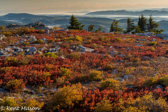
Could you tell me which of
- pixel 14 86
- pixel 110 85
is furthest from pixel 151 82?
pixel 14 86

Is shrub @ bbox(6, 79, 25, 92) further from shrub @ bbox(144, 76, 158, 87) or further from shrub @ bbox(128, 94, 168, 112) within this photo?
shrub @ bbox(144, 76, 158, 87)

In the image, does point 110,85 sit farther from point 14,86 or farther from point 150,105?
point 14,86

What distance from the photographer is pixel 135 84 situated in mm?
6504

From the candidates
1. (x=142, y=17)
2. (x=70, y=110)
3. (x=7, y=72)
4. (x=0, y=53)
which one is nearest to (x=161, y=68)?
(x=70, y=110)

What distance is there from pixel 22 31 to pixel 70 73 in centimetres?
1903

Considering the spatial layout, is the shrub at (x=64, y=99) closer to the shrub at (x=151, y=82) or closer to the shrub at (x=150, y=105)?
the shrub at (x=150, y=105)

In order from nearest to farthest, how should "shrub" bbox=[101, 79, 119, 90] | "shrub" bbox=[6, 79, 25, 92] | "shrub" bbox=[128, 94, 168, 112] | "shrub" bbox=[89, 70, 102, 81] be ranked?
"shrub" bbox=[128, 94, 168, 112] → "shrub" bbox=[6, 79, 25, 92] → "shrub" bbox=[101, 79, 119, 90] → "shrub" bbox=[89, 70, 102, 81]

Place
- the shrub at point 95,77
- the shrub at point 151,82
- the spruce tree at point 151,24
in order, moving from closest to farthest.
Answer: the shrub at point 151,82 < the shrub at point 95,77 < the spruce tree at point 151,24

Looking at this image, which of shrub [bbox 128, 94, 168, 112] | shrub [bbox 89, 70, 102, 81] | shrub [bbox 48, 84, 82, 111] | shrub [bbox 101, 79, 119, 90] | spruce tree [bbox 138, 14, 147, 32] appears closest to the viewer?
shrub [bbox 128, 94, 168, 112]

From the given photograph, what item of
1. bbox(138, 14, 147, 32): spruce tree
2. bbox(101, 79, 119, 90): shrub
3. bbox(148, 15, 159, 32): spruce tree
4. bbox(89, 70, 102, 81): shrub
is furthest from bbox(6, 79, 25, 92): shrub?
bbox(148, 15, 159, 32): spruce tree

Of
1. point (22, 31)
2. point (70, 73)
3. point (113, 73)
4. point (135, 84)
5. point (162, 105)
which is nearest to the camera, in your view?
point (162, 105)

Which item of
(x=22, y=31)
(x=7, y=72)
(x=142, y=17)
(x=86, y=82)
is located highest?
(x=142, y=17)

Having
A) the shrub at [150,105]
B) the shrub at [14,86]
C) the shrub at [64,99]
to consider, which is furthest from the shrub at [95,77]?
the shrub at [14,86]

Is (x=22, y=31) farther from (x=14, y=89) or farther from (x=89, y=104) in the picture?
(x=89, y=104)
